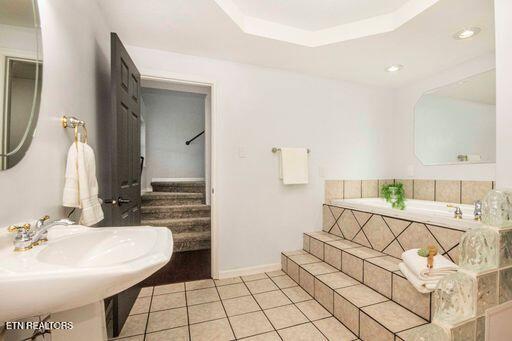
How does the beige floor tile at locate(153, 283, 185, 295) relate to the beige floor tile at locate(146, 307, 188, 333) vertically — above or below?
below

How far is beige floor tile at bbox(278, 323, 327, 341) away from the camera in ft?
4.93

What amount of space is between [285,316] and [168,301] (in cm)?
95

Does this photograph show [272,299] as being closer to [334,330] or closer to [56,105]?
[334,330]

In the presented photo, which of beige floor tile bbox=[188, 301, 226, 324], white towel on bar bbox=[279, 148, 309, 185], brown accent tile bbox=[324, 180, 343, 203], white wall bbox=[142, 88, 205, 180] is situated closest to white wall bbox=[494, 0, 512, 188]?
white towel on bar bbox=[279, 148, 309, 185]

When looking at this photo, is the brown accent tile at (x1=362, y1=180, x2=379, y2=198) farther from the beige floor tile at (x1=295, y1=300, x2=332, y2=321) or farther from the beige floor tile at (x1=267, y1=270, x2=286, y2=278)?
the beige floor tile at (x1=295, y1=300, x2=332, y2=321)

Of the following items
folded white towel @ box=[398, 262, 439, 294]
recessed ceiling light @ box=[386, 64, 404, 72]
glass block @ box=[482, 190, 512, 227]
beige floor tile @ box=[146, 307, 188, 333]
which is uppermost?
recessed ceiling light @ box=[386, 64, 404, 72]

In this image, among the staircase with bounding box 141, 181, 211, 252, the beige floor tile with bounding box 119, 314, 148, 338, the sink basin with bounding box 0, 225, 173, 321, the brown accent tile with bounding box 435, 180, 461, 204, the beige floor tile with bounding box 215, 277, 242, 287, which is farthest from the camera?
the staircase with bounding box 141, 181, 211, 252

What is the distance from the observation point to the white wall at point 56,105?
0.87m

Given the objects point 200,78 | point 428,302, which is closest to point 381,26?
point 200,78

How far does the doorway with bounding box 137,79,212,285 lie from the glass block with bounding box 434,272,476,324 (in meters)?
2.35

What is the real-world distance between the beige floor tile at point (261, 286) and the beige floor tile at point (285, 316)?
0.98ft

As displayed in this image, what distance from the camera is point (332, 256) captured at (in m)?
2.19

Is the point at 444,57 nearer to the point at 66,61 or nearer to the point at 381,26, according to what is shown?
the point at 381,26

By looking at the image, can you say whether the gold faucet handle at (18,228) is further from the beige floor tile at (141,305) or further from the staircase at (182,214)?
the staircase at (182,214)
